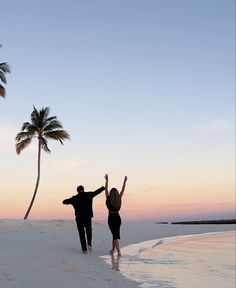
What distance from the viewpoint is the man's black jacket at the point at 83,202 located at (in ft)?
43.7

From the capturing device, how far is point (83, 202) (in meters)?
13.3

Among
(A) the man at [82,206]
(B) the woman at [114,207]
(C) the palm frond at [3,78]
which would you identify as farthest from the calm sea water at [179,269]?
(C) the palm frond at [3,78]

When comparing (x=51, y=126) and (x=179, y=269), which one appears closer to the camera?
(x=179, y=269)

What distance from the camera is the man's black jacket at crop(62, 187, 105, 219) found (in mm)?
13305

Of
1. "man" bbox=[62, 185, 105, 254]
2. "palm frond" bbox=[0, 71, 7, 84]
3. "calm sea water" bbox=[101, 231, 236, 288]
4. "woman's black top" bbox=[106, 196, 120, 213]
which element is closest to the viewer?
"calm sea water" bbox=[101, 231, 236, 288]

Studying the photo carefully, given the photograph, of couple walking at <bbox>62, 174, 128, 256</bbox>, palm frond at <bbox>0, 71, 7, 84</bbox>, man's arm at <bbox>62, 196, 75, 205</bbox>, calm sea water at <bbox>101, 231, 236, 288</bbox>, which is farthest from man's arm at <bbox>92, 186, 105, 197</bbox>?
palm frond at <bbox>0, 71, 7, 84</bbox>

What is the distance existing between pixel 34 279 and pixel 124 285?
166 centimetres

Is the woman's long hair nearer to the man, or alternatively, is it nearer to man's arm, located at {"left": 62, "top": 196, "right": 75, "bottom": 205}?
the man

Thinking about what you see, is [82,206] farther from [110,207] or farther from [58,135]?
[58,135]

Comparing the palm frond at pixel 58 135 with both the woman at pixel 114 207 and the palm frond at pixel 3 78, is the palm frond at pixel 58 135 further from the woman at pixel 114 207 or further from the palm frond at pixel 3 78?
the woman at pixel 114 207

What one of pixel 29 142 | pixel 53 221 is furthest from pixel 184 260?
pixel 29 142

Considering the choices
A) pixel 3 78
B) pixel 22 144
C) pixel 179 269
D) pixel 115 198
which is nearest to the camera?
pixel 179 269

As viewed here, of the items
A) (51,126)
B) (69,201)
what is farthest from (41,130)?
(69,201)

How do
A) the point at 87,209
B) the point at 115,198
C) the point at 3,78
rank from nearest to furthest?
the point at 115,198
the point at 87,209
the point at 3,78
